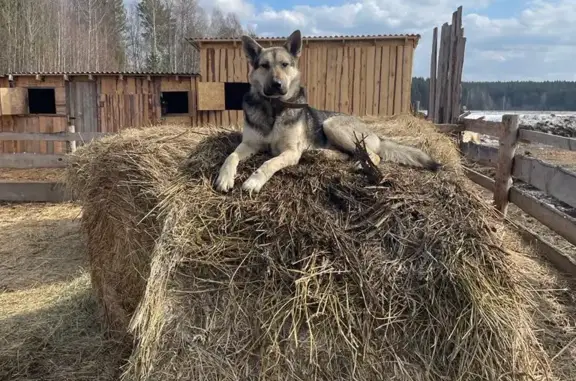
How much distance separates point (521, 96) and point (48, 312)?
81.7 m

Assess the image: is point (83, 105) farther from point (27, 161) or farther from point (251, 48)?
point (251, 48)

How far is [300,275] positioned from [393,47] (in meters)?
11.3

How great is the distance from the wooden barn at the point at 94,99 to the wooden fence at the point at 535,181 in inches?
387

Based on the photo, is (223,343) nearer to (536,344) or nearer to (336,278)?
(336,278)

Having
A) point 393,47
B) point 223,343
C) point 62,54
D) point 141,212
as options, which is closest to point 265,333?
point 223,343

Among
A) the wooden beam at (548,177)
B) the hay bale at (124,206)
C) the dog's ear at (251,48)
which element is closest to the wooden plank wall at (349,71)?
the wooden beam at (548,177)

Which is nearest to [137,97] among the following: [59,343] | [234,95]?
[234,95]

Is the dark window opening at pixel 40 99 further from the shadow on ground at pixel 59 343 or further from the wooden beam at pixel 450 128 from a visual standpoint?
the wooden beam at pixel 450 128

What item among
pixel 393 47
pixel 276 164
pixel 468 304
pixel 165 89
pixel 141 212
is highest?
pixel 393 47

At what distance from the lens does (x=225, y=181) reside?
2809mm

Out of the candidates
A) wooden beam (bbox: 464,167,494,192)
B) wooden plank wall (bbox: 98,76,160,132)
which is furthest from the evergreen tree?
wooden beam (bbox: 464,167,494,192)

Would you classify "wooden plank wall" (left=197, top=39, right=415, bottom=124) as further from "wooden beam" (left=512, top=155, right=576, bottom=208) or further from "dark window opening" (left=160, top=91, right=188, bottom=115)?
"wooden beam" (left=512, top=155, right=576, bottom=208)

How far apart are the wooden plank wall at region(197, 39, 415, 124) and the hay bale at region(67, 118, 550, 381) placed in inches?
405

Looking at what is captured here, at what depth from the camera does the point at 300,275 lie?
228cm
